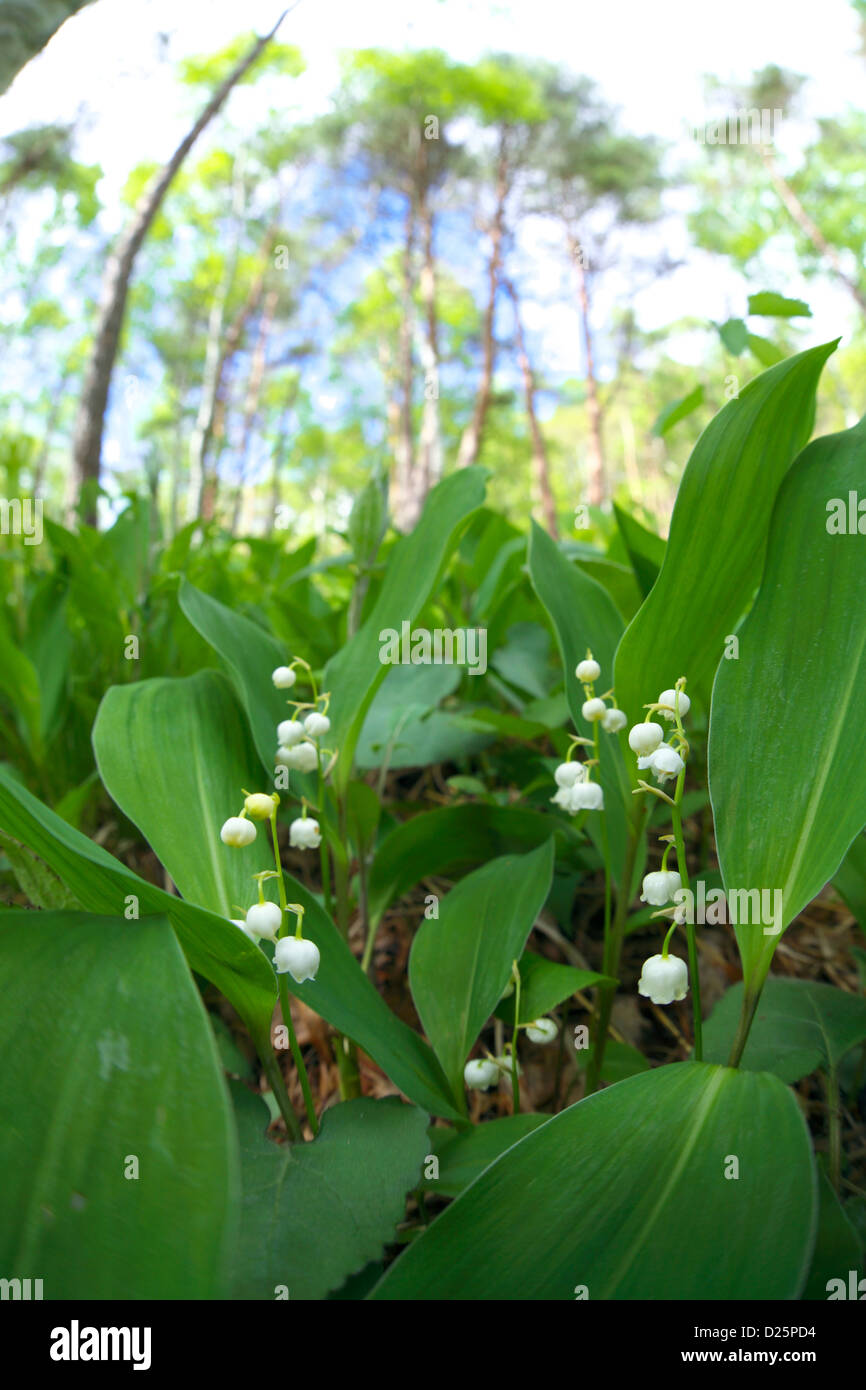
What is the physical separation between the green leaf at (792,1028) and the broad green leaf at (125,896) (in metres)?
0.44

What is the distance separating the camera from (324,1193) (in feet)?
1.79

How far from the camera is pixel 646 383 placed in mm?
24844

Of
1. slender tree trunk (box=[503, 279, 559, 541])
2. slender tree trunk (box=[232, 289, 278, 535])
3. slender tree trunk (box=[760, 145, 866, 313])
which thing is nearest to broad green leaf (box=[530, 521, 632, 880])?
slender tree trunk (box=[503, 279, 559, 541])

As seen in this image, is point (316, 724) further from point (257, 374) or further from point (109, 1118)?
point (257, 374)

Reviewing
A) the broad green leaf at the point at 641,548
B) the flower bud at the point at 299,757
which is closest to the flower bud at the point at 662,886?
the flower bud at the point at 299,757

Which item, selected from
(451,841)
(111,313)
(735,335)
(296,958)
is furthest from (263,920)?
(111,313)

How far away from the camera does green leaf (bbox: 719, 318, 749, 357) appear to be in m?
1.10

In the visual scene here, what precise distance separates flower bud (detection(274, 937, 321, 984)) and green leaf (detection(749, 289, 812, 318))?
0.95 m

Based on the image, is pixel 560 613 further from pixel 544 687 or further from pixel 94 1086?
pixel 94 1086

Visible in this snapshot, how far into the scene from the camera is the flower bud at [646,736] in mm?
614

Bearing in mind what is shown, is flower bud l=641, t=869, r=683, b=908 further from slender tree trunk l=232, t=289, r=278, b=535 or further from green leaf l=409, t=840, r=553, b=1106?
slender tree trunk l=232, t=289, r=278, b=535

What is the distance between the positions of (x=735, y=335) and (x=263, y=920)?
1.04 meters

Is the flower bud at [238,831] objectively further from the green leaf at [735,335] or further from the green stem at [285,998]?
the green leaf at [735,335]
